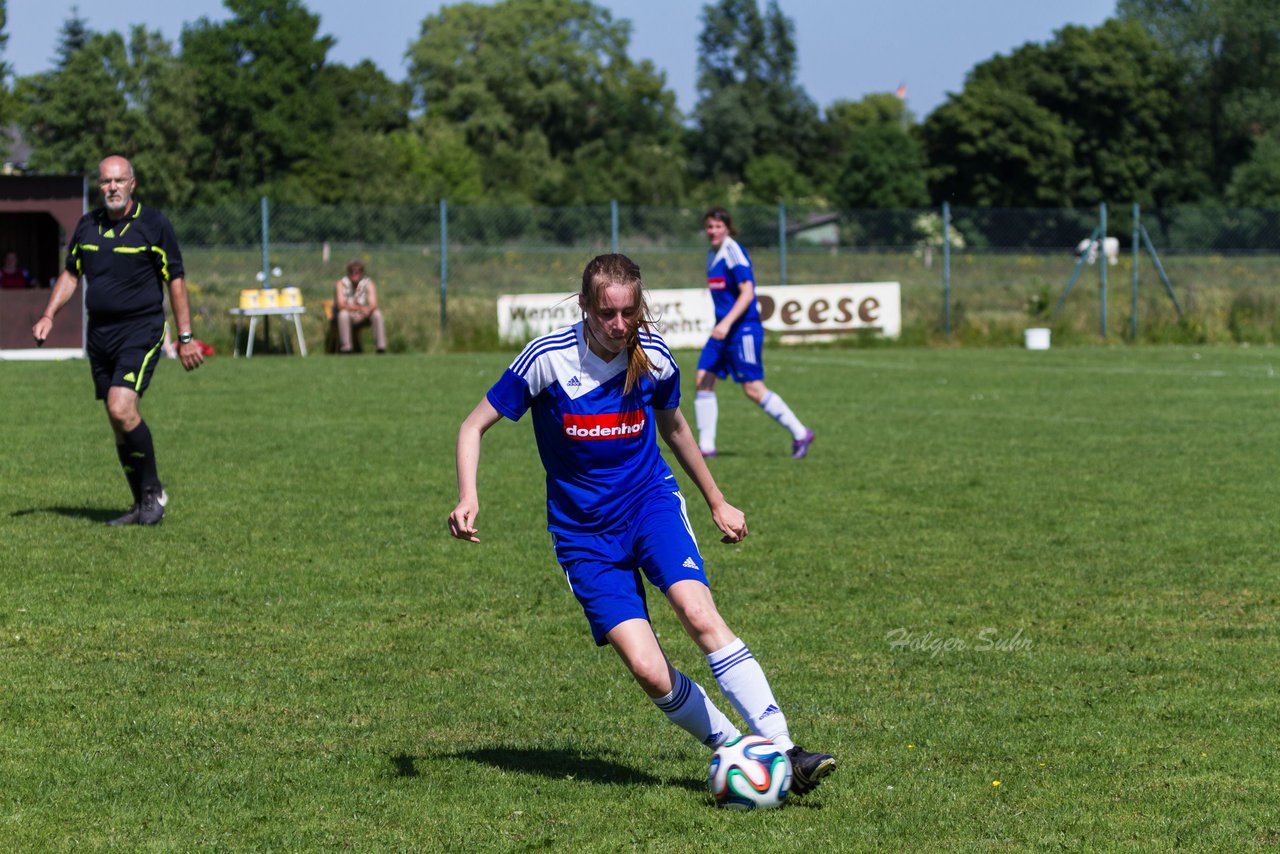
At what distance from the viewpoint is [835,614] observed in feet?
23.9

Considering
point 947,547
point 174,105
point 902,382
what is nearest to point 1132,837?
point 947,547

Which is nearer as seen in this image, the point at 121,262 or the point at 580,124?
the point at 121,262

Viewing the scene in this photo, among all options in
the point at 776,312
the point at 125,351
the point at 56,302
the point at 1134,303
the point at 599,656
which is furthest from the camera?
the point at 1134,303

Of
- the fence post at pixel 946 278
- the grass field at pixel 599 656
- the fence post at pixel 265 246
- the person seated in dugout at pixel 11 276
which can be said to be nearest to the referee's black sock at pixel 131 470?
the grass field at pixel 599 656

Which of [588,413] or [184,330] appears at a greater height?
[184,330]

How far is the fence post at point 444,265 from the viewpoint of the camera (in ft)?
92.4

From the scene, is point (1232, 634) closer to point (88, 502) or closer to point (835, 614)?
point (835, 614)

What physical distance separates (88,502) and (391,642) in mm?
4514

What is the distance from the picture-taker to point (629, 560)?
4.80m

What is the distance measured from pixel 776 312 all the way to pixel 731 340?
15.7 metres

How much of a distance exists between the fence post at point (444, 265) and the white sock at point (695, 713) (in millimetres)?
23488

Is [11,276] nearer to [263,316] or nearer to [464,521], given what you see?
[263,316]

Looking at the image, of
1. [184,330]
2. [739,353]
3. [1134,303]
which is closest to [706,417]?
[739,353]

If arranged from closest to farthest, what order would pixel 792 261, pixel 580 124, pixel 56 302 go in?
pixel 56 302 → pixel 792 261 → pixel 580 124
